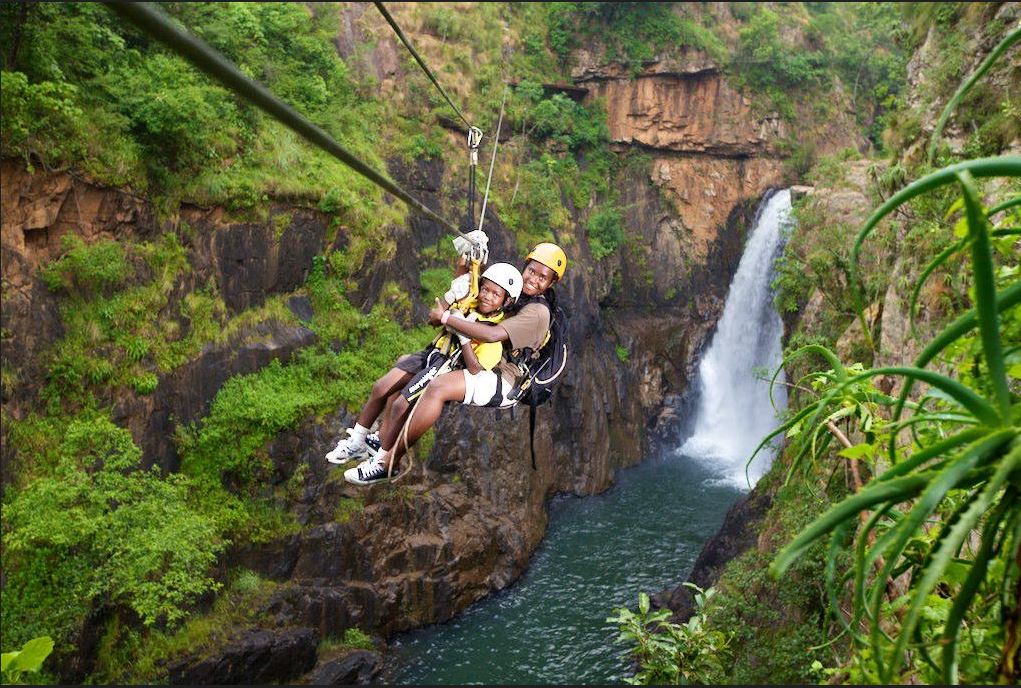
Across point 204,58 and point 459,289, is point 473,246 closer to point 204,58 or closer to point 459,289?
point 459,289

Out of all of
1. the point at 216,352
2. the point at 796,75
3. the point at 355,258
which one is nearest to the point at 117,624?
the point at 216,352

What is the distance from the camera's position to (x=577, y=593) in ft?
42.0

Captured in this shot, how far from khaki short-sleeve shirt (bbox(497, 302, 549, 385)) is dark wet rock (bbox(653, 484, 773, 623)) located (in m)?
8.31

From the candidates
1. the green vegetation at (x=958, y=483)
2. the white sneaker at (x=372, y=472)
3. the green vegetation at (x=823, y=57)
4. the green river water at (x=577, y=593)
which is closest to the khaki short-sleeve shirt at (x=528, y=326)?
the white sneaker at (x=372, y=472)

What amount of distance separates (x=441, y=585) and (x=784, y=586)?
6.19 m

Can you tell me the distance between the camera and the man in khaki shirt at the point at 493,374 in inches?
158

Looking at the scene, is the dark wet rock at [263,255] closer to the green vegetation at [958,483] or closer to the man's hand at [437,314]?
the man's hand at [437,314]

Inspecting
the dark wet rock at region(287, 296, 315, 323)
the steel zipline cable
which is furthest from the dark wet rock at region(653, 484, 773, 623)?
the steel zipline cable

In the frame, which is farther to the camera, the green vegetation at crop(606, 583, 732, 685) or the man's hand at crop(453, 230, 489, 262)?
the green vegetation at crop(606, 583, 732, 685)

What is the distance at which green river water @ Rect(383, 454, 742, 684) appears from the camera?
1080 cm

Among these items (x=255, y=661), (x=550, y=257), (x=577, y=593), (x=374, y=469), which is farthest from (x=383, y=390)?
(x=577, y=593)

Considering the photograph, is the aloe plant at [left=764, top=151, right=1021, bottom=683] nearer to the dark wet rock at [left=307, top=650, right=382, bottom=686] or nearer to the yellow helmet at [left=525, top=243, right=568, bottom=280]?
the yellow helmet at [left=525, top=243, right=568, bottom=280]

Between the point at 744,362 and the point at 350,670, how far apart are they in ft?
47.5

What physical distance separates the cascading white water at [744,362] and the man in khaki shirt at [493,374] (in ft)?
53.3
